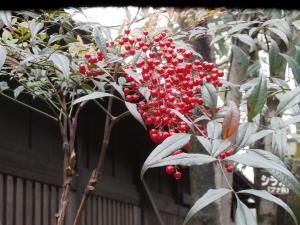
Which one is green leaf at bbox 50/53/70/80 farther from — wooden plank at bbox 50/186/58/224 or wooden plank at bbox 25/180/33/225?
wooden plank at bbox 50/186/58/224

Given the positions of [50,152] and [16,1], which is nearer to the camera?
[16,1]

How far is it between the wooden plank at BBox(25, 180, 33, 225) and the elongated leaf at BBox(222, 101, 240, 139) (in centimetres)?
248

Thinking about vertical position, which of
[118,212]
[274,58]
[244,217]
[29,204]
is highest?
[274,58]

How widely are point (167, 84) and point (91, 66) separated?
32 cm

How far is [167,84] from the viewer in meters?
1.74

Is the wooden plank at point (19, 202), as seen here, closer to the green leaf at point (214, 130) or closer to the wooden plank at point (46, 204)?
the wooden plank at point (46, 204)

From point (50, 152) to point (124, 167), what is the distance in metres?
1.53

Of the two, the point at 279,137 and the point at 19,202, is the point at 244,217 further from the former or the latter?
the point at 19,202

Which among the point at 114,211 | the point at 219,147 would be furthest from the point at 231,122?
the point at 114,211

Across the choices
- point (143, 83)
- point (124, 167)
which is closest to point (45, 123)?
point (124, 167)

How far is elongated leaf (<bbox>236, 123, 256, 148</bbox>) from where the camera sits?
1422 mm

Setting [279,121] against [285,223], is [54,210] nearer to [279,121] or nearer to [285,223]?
[285,223]

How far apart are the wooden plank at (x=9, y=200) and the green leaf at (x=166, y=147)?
2.16 metres

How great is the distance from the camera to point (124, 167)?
17.9 feet
